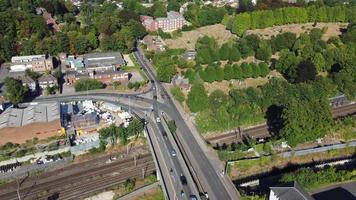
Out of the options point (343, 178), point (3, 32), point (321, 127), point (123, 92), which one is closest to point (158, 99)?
point (123, 92)

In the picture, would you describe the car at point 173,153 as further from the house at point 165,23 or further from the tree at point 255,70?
the house at point 165,23

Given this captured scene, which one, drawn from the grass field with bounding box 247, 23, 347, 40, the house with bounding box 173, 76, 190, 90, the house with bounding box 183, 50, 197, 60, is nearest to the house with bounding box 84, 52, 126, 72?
the house with bounding box 183, 50, 197, 60

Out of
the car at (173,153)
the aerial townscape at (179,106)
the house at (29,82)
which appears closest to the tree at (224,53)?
the aerial townscape at (179,106)

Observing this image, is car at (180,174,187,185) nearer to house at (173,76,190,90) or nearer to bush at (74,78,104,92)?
house at (173,76,190,90)

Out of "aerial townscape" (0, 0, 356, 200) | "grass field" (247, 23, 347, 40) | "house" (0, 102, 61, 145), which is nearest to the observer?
"aerial townscape" (0, 0, 356, 200)

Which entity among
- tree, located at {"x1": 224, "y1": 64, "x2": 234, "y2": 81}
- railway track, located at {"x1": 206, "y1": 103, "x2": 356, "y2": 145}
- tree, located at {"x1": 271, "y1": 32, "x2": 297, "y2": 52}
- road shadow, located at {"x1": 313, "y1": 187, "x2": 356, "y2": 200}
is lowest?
road shadow, located at {"x1": 313, "y1": 187, "x2": 356, "y2": 200}

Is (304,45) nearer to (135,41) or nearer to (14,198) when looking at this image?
(135,41)
